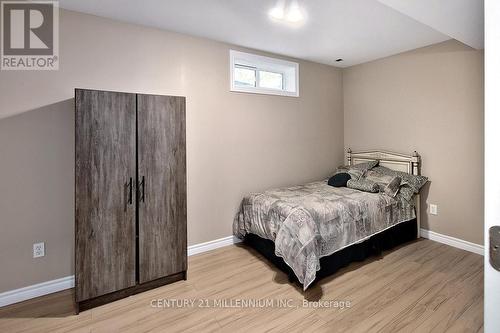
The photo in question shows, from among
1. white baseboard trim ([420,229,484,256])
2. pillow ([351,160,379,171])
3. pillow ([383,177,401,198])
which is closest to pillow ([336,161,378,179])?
pillow ([351,160,379,171])

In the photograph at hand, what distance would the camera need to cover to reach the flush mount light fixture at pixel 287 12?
2429mm

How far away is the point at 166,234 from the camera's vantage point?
98.7 inches

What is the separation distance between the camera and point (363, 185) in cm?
342

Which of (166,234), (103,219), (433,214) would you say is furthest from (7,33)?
(433,214)

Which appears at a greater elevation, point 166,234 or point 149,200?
point 149,200

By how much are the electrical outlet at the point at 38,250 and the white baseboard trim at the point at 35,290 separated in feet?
0.88

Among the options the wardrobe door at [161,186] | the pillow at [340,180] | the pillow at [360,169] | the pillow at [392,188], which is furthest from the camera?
the pillow at [360,169]

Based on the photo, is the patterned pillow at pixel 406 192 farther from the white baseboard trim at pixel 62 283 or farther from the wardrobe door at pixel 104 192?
the wardrobe door at pixel 104 192

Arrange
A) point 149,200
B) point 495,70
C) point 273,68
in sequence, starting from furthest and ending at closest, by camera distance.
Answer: point 273,68
point 149,200
point 495,70

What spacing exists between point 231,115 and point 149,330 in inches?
97.1

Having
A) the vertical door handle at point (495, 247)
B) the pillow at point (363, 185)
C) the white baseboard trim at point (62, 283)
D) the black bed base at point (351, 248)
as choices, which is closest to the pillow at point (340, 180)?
the pillow at point (363, 185)

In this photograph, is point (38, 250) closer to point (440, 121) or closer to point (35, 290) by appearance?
point (35, 290)

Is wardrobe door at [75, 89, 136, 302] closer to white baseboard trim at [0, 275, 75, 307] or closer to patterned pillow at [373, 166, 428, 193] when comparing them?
white baseboard trim at [0, 275, 75, 307]

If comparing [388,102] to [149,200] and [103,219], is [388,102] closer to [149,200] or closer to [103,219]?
[149,200]
